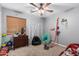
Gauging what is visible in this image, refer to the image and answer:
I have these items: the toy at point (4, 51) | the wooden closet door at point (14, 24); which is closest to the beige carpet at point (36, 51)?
the toy at point (4, 51)

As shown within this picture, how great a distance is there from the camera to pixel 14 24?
1.39 metres

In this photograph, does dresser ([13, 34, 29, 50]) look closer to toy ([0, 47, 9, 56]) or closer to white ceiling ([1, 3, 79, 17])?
toy ([0, 47, 9, 56])

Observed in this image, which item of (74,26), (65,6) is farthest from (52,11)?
(74,26)

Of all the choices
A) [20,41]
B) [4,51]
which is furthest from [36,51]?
[4,51]

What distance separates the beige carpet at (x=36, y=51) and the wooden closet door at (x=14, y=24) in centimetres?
36

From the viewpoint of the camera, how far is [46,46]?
60.4 inches

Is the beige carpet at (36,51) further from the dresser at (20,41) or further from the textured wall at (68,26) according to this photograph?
the textured wall at (68,26)

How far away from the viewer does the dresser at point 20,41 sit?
4.84ft

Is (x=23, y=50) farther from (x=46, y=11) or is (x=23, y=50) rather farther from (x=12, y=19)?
(x=46, y=11)

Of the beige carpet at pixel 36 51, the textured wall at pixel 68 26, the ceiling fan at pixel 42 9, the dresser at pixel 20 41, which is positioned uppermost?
the ceiling fan at pixel 42 9

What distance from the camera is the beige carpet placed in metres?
1.38

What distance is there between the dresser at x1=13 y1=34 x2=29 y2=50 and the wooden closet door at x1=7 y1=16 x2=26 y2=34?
0.48 feet

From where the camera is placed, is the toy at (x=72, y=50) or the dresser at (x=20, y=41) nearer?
the toy at (x=72, y=50)

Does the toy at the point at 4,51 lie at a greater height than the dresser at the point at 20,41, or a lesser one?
lesser
